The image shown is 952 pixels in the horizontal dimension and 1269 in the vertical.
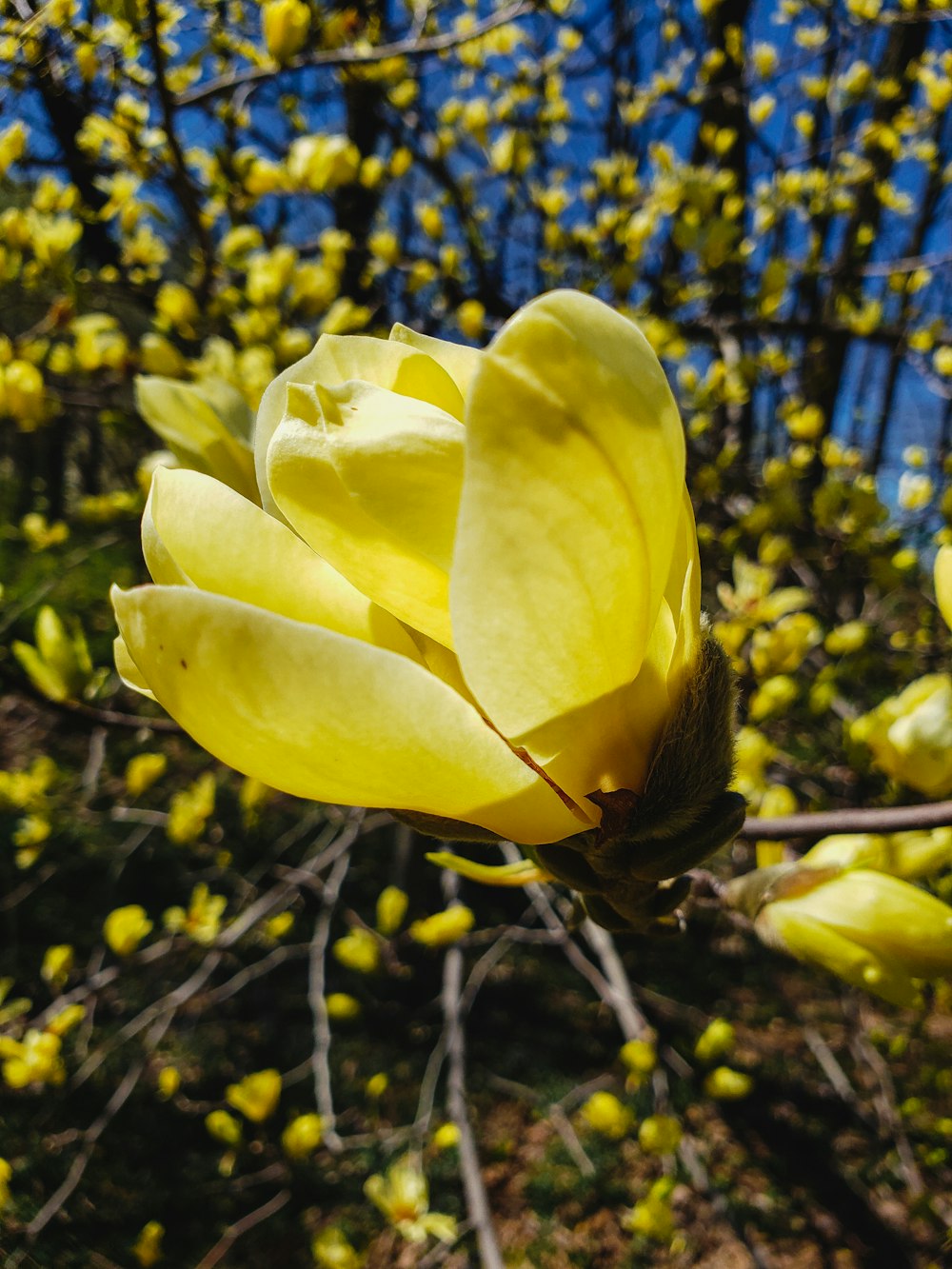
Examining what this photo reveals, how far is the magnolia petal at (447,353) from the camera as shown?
0.94 ft

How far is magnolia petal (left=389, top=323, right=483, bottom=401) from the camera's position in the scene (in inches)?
11.3

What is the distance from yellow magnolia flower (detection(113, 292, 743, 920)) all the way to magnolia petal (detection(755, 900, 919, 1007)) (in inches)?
6.9

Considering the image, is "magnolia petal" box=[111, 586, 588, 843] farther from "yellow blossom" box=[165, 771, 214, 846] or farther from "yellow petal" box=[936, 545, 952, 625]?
"yellow blossom" box=[165, 771, 214, 846]

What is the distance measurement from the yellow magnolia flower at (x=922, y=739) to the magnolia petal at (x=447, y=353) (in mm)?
429

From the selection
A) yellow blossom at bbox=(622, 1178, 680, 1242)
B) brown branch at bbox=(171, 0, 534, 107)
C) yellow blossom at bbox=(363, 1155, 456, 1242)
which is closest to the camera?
brown branch at bbox=(171, 0, 534, 107)

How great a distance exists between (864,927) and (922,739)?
0.20m

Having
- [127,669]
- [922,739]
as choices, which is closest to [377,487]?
[127,669]

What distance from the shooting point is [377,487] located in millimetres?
233

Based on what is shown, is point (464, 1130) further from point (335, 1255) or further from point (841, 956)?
point (841, 956)

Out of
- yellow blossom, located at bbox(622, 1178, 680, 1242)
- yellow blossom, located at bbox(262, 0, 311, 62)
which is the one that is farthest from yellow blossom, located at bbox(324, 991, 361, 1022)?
yellow blossom, located at bbox(262, 0, 311, 62)

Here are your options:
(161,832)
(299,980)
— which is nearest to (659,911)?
(299,980)

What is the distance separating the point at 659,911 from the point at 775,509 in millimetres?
1445

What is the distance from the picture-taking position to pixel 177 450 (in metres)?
0.41

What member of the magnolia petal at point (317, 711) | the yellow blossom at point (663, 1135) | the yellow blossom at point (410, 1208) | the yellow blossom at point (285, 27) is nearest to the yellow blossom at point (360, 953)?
the yellow blossom at point (410, 1208)
